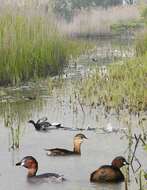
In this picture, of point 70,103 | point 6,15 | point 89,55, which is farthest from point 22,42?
point 89,55

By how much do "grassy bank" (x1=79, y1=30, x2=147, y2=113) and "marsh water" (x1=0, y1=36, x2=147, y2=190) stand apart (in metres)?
0.19

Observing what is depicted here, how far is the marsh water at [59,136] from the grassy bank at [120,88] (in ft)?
0.63

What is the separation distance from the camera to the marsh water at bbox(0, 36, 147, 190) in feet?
19.6

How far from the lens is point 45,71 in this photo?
12828 millimetres

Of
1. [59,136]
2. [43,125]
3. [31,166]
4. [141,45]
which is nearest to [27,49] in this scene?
[141,45]

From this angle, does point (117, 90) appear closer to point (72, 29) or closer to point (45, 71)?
point (45, 71)

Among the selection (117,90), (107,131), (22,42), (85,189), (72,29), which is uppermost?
(72,29)

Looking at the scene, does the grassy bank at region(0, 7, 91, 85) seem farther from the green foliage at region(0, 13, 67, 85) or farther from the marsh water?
the marsh water

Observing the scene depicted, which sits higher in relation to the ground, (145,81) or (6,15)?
(6,15)

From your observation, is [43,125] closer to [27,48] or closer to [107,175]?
[107,175]

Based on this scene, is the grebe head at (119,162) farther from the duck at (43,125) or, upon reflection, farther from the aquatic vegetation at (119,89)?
the aquatic vegetation at (119,89)

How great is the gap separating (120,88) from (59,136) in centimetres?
226

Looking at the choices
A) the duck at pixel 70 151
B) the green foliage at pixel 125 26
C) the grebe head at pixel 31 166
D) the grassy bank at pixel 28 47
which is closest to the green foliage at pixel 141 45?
the grassy bank at pixel 28 47

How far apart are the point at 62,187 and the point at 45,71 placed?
7.25 m
